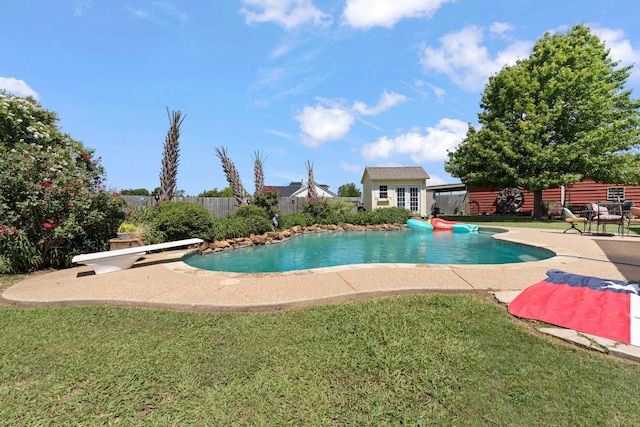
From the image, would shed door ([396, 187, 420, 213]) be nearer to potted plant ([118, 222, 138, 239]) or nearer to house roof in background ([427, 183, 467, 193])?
house roof in background ([427, 183, 467, 193])

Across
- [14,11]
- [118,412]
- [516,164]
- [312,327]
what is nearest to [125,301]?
[118,412]


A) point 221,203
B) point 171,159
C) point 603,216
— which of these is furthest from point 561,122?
point 171,159

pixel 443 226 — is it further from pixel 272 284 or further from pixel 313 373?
pixel 313 373

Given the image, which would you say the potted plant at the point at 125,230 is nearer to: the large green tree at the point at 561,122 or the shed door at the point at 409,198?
the large green tree at the point at 561,122

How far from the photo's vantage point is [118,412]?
1.75 meters

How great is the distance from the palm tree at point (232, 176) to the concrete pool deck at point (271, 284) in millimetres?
9746

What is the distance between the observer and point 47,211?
218 inches

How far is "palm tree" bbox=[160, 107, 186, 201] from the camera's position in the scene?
1106 centimetres

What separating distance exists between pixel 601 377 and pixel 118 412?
3.01 m

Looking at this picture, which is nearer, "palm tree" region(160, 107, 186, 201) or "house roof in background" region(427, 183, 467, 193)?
"palm tree" region(160, 107, 186, 201)

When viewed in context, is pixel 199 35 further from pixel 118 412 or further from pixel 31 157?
pixel 118 412

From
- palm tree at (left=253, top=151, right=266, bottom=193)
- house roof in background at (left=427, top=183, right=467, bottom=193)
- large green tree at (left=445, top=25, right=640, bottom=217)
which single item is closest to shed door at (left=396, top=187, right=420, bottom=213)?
house roof in background at (left=427, top=183, right=467, bottom=193)

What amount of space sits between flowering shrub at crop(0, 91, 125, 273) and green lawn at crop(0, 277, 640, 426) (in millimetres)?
3318

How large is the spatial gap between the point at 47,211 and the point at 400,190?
69.0 ft
